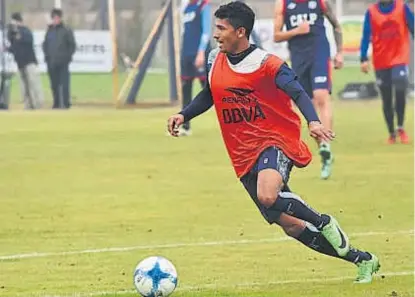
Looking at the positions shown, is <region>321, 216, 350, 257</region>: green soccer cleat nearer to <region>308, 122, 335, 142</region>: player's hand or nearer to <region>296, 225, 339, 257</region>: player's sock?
<region>296, 225, 339, 257</region>: player's sock

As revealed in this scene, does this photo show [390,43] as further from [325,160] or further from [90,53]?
[90,53]

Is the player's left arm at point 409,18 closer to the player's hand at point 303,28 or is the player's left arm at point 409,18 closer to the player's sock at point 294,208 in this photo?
the player's hand at point 303,28

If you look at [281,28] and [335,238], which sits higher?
[335,238]

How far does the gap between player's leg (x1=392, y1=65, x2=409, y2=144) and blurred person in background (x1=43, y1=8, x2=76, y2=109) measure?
12.8m

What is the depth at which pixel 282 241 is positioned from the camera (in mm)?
10773

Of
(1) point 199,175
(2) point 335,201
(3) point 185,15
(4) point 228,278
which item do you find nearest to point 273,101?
(4) point 228,278

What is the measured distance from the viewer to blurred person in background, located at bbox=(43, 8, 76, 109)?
30.7 m

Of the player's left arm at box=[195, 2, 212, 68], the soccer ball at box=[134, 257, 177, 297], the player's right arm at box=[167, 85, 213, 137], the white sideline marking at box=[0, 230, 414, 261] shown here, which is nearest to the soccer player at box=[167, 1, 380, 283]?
the player's right arm at box=[167, 85, 213, 137]

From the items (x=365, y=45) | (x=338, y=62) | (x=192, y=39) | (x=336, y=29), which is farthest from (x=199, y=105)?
(x=192, y=39)

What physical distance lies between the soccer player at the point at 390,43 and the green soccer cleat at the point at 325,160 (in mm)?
4077

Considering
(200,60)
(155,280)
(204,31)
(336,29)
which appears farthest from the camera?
(204,31)

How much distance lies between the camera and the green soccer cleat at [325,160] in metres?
14.4

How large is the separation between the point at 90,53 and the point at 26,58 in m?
2.63

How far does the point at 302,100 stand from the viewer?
848 cm
